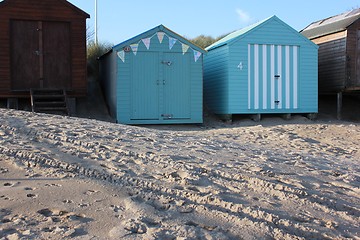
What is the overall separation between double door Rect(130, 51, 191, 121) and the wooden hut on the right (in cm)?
623

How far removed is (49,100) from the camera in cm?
1321

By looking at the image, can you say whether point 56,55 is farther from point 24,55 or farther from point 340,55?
point 340,55

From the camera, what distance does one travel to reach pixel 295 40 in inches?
561

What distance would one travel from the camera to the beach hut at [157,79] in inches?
507

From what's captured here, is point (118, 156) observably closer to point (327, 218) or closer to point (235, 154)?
point (235, 154)

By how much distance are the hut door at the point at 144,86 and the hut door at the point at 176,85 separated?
0.30m

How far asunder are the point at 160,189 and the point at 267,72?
10327 millimetres

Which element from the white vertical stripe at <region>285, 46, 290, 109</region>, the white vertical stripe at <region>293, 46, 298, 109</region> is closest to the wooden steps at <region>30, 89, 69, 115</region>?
the white vertical stripe at <region>285, 46, 290, 109</region>

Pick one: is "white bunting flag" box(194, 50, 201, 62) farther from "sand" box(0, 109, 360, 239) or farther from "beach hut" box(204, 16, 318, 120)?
"sand" box(0, 109, 360, 239)

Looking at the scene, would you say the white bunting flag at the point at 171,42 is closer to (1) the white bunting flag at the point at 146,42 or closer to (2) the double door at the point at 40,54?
(1) the white bunting flag at the point at 146,42

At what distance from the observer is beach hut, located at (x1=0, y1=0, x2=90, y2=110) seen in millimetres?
12648

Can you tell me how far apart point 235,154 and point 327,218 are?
258cm

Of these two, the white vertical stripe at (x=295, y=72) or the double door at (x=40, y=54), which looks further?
the white vertical stripe at (x=295, y=72)

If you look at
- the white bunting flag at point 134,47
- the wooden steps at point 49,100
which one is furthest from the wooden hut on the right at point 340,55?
the wooden steps at point 49,100
